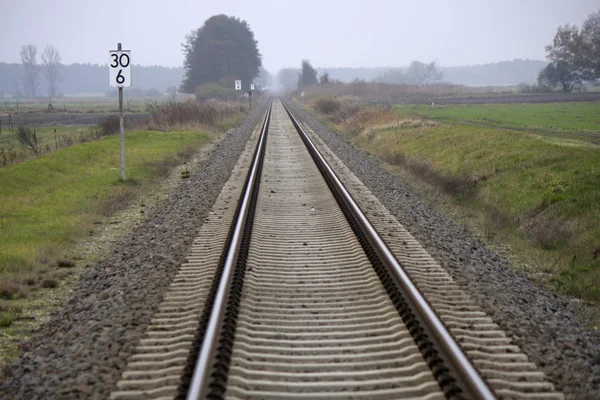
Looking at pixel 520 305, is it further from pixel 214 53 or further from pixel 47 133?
pixel 214 53

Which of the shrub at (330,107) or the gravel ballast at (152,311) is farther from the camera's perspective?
the shrub at (330,107)

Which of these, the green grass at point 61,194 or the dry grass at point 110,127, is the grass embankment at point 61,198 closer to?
the green grass at point 61,194

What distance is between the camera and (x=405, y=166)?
59.4 ft

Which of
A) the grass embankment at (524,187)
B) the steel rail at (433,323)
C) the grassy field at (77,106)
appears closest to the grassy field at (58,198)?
the steel rail at (433,323)

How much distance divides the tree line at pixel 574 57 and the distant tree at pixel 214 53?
1915 inches

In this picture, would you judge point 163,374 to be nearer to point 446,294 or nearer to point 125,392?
point 125,392

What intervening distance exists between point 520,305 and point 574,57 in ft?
278

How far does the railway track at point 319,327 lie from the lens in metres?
4.17

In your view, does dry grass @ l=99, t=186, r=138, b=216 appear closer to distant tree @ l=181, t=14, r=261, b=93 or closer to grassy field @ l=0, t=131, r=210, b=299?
grassy field @ l=0, t=131, r=210, b=299

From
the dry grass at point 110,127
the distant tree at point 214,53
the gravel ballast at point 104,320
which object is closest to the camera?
the gravel ballast at point 104,320

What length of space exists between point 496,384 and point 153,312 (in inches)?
125

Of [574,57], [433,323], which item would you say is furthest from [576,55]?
[433,323]

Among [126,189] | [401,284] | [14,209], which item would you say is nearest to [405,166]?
[126,189]

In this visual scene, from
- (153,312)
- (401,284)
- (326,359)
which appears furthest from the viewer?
(401,284)
